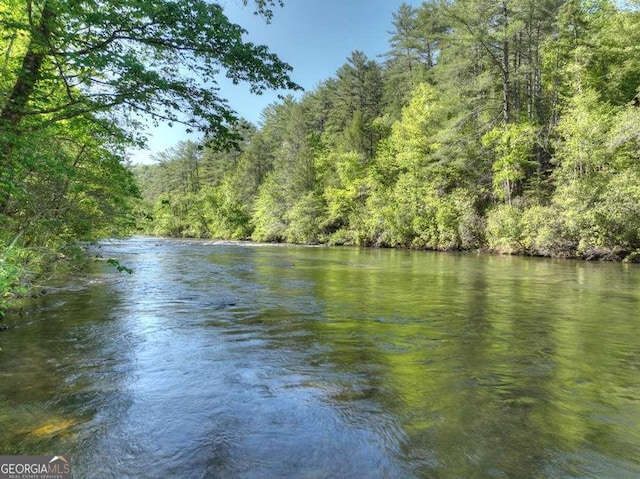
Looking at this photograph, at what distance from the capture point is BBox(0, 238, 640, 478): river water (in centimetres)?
363

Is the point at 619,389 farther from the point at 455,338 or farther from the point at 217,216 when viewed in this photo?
the point at 217,216

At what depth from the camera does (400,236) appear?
34.7m

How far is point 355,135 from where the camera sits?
153ft

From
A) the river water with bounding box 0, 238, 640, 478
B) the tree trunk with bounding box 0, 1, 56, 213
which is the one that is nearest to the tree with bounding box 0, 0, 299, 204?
the tree trunk with bounding box 0, 1, 56, 213

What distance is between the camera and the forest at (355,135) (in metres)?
5.70

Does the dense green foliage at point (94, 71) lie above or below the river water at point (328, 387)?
above

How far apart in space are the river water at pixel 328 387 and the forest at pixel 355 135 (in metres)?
1.55

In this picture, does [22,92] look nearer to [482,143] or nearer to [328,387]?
[328,387]

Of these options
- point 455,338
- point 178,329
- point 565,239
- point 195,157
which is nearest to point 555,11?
point 565,239

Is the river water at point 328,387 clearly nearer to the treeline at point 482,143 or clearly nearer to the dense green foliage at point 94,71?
the dense green foliage at point 94,71

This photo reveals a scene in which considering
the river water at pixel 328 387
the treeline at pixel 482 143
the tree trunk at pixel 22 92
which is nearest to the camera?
the river water at pixel 328 387

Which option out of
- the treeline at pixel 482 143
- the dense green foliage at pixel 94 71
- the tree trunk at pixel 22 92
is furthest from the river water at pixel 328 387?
the treeline at pixel 482 143

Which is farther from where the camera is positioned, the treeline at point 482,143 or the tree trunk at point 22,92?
the treeline at point 482,143

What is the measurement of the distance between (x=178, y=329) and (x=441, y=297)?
6877mm
